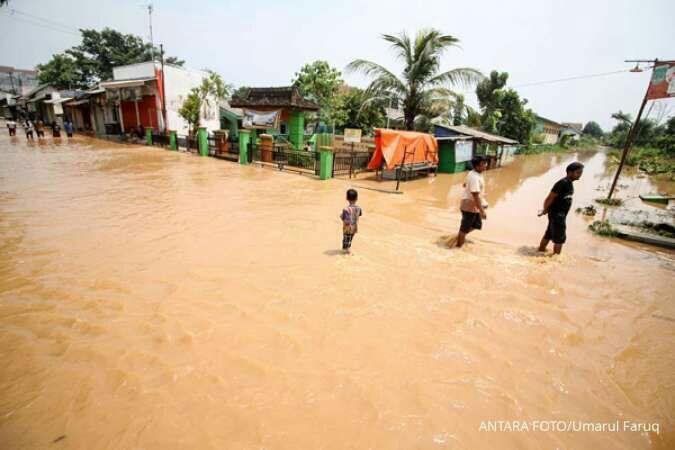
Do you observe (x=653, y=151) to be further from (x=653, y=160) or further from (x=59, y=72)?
(x=59, y=72)

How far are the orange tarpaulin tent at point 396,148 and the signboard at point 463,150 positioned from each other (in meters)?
3.54

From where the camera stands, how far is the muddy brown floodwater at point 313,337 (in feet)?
7.13

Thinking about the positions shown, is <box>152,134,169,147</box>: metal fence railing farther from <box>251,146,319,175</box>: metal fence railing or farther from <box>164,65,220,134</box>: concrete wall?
<box>251,146,319,175</box>: metal fence railing

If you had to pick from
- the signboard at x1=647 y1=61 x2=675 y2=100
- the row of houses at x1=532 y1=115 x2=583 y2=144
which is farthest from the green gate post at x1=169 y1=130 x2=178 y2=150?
the row of houses at x1=532 y1=115 x2=583 y2=144

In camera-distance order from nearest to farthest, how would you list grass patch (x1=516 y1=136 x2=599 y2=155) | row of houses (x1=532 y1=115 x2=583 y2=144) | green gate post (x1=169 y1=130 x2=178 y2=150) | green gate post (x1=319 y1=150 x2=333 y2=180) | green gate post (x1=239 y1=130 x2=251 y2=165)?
green gate post (x1=319 y1=150 x2=333 y2=180) < green gate post (x1=239 y1=130 x2=251 y2=165) < green gate post (x1=169 y1=130 x2=178 y2=150) < grass patch (x1=516 y1=136 x2=599 y2=155) < row of houses (x1=532 y1=115 x2=583 y2=144)

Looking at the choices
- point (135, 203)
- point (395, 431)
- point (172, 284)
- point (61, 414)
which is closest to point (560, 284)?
point (395, 431)

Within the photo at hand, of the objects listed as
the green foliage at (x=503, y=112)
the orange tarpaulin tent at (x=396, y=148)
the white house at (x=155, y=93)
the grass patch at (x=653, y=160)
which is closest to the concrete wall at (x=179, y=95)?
the white house at (x=155, y=93)

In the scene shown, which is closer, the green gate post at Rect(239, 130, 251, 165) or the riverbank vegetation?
the green gate post at Rect(239, 130, 251, 165)

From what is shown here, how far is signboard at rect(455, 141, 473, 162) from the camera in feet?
54.2

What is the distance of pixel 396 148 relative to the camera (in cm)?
1205

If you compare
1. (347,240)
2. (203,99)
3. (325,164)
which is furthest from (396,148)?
(203,99)

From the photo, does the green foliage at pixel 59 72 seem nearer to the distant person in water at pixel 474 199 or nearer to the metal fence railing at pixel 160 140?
the metal fence railing at pixel 160 140

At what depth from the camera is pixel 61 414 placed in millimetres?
2160

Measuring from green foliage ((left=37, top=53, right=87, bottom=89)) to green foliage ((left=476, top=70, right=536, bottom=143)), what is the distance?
50085 mm
